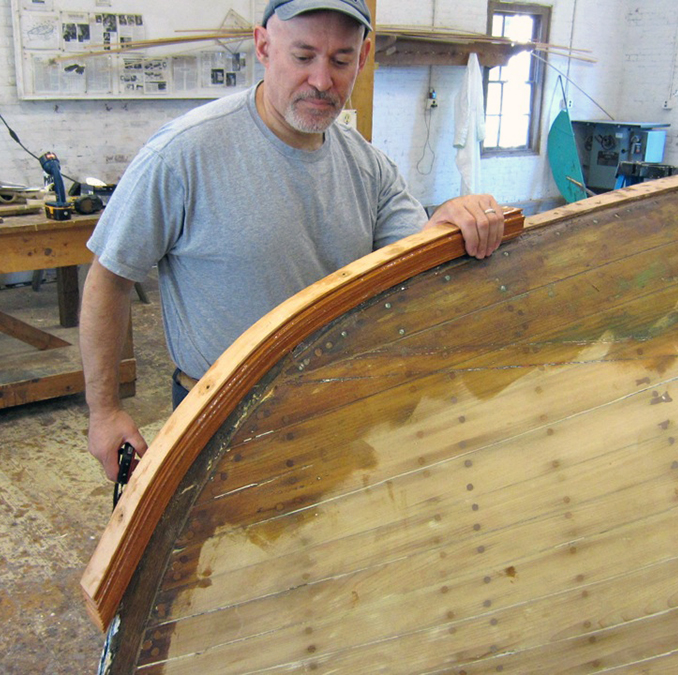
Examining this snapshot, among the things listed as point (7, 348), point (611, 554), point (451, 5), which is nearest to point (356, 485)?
point (611, 554)

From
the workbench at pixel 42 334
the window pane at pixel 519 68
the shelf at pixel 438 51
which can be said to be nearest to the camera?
the workbench at pixel 42 334

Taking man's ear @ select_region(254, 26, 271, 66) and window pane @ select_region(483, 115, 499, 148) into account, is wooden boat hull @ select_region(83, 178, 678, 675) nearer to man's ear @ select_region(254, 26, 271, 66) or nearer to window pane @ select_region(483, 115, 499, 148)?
man's ear @ select_region(254, 26, 271, 66)

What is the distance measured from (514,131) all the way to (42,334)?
7385mm

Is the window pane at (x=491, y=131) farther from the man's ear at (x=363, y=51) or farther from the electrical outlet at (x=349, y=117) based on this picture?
the man's ear at (x=363, y=51)

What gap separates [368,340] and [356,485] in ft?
0.95

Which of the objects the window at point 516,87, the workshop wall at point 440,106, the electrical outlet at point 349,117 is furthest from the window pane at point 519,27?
the electrical outlet at point 349,117

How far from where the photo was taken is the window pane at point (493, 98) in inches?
381

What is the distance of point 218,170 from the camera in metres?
1.73

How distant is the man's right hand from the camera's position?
180 centimetres

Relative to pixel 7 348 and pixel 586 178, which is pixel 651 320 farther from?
pixel 586 178

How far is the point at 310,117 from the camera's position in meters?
1.72

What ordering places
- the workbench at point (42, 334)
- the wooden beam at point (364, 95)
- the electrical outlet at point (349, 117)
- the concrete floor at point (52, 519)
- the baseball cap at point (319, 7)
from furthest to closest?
the wooden beam at point (364, 95) → the electrical outlet at point (349, 117) → the workbench at point (42, 334) → the concrete floor at point (52, 519) → the baseball cap at point (319, 7)

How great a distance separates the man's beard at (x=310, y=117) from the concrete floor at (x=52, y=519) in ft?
6.07

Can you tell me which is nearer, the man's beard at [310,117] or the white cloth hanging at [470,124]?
the man's beard at [310,117]
